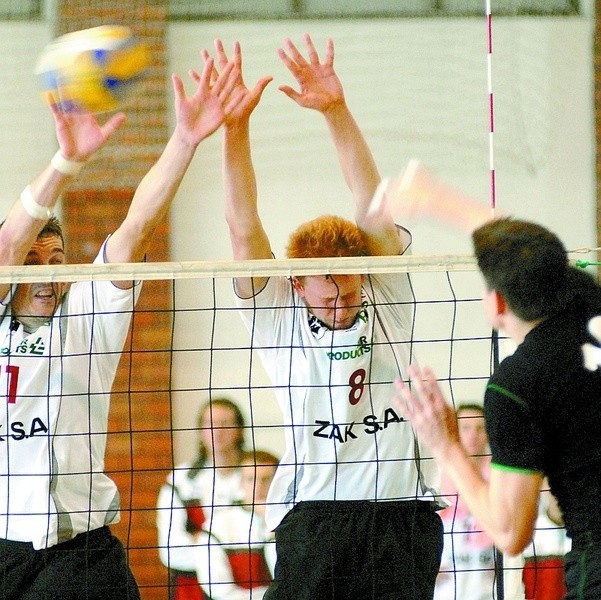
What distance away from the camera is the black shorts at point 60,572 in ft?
9.62

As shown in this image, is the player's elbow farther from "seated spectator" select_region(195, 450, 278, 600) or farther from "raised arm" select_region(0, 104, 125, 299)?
"seated spectator" select_region(195, 450, 278, 600)

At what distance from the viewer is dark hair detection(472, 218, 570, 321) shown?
220cm

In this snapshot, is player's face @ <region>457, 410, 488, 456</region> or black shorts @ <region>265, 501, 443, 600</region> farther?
player's face @ <region>457, 410, 488, 456</region>

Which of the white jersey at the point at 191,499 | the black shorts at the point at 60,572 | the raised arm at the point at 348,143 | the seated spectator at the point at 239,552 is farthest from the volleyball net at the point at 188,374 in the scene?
the black shorts at the point at 60,572

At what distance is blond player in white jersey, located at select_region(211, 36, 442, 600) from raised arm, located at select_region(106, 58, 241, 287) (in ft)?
0.20

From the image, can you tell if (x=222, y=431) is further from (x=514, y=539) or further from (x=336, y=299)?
(x=514, y=539)

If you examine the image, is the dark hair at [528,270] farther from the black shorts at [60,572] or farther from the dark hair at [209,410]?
the dark hair at [209,410]

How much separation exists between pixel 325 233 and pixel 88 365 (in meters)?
0.80

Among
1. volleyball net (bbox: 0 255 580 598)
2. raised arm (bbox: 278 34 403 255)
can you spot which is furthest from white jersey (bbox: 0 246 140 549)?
volleyball net (bbox: 0 255 580 598)

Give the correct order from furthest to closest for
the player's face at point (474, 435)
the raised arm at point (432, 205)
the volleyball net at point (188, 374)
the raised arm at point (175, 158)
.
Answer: the volleyball net at point (188, 374)
the player's face at point (474, 435)
the raised arm at point (175, 158)
the raised arm at point (432, 205)

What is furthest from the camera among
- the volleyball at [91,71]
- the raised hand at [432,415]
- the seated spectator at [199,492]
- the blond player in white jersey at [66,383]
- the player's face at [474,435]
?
the seated spectator at [199,492]

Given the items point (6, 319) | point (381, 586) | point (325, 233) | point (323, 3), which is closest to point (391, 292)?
point (325, 233)

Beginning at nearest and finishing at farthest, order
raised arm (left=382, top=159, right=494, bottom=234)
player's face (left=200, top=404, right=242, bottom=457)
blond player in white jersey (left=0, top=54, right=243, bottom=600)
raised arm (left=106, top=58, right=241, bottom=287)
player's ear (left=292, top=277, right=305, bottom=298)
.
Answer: raised arm (left=382, top=159, right=494, bottom=234), blond player in white jersey (left=0, top=54, right=243, bottom=600), raised arm (left=106, top=58, right=241, bottom=287), player's ear (left=292, top=277, right=305, bottom=298), player's face (left=200, top=404, right=242, bottom=457)

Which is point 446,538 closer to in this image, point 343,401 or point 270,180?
point 343,401
